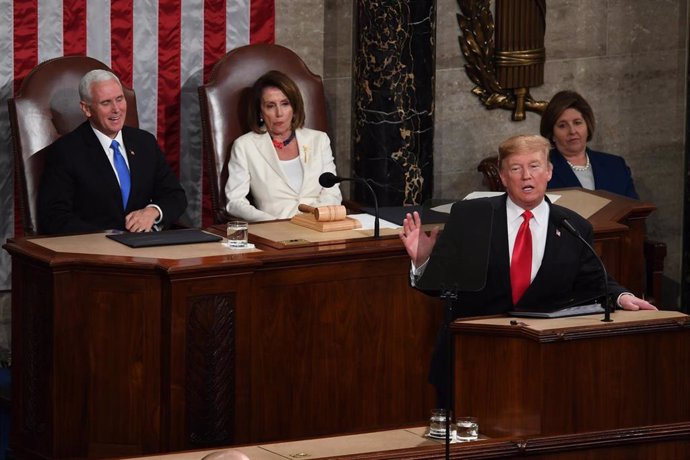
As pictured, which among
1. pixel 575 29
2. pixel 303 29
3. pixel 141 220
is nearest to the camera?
pixel 141 220

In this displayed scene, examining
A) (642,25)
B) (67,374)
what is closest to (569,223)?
Result: (67,374)

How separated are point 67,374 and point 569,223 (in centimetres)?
213

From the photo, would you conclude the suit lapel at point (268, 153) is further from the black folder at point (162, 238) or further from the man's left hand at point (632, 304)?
the man's left hand at point (632, 304)

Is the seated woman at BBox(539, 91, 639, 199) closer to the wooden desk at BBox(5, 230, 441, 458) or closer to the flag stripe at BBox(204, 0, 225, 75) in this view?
the flag stripe at BBox(204, 0, 225, 75)

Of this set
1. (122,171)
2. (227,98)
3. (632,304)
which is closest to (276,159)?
(227,98)

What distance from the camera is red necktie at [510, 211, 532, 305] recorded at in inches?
219

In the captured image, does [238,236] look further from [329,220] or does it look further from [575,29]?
[575,29]

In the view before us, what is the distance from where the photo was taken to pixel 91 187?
7410 millimetres

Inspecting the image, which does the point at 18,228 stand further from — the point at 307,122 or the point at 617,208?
the point at 617,208

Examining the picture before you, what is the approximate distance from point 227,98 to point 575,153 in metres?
1.95

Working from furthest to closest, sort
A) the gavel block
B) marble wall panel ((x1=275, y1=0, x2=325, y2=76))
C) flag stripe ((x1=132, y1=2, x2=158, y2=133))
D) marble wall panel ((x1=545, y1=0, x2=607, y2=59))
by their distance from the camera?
marble wall panel ((x1=545, y1=0, x2=607, y2=59)) → marble wall panel ((x1=275, y1=0, x2=325, y2=76)) → flag stripe ((x1=132, y1=2, x2=158, y2=133)) → the gavel block

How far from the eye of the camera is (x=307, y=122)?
8352 millimetres

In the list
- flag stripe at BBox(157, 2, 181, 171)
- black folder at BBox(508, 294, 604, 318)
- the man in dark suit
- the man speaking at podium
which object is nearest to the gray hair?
the man in dark suit

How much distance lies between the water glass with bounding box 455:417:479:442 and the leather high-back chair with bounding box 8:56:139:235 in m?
3.39
